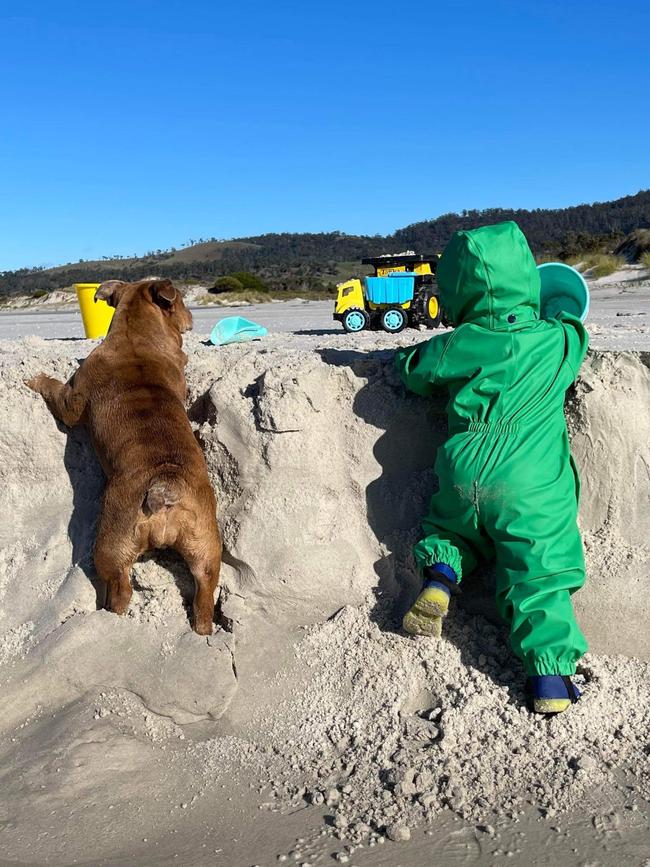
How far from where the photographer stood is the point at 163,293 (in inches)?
206

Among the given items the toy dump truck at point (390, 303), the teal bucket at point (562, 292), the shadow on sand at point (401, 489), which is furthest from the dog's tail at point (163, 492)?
the toy dump truck at point (390, 303)

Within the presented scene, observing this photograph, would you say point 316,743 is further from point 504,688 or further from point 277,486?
point 277,486

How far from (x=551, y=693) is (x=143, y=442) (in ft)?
7.99

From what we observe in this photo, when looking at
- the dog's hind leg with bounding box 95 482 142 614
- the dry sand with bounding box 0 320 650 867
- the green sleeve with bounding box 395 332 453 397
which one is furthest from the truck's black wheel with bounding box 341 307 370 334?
the dog's hind leg with bounding box 95 482 142 614

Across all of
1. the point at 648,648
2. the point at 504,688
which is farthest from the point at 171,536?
the point at 648,648

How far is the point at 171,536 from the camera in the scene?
410 centimetres

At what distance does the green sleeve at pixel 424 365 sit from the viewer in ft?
13.8

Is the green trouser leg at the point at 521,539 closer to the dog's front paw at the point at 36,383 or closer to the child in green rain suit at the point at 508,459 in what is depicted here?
the child in green rain suit at the point at 508,459

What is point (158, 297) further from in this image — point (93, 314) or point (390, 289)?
point (390, 289)

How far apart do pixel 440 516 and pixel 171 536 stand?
1387mm

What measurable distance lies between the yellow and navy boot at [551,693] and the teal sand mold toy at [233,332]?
3946mm

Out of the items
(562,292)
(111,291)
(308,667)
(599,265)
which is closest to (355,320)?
(111,291)

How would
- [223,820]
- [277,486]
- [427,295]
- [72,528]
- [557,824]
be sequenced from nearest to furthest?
[557,824] → [223,820] → [277,486] → [72,528] → [427,295]

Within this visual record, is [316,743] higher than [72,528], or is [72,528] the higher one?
[72,528]
